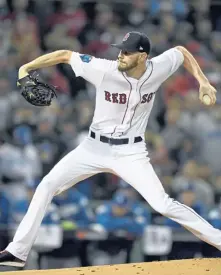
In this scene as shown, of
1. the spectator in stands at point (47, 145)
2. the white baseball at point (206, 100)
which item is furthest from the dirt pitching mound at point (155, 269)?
the spectator in stands at point (47, 145)

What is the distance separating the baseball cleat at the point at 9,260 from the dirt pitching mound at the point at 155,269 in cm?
7

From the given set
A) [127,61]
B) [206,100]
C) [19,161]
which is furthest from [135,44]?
[19,161]

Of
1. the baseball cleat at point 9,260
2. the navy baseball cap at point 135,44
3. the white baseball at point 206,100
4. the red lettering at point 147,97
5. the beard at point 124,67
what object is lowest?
the baseball cleat at point 9,260

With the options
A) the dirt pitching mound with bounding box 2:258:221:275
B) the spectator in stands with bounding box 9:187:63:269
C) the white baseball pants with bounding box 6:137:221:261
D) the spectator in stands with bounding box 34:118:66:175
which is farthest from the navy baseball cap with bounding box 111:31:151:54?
the spectator in stands with bounding box 34:118:66:175

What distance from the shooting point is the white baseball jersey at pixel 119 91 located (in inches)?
278

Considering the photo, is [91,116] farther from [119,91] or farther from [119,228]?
[119,91]

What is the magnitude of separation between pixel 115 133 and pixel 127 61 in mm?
538

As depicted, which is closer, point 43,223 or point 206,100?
point 206,100

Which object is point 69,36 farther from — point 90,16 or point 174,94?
point 174,94

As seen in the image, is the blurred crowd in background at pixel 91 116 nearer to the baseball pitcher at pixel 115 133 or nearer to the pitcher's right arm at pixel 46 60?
the baseball pitcher at pixel 115 133

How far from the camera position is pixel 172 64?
7.30m

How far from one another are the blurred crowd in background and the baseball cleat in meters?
2.32

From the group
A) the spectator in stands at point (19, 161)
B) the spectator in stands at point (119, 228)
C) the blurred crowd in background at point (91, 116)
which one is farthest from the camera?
the spectator in stands at point (19, 161)

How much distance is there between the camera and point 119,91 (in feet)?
23.3
